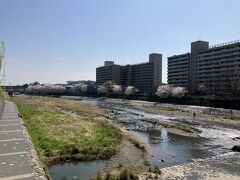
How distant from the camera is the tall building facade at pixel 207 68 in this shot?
11962cm

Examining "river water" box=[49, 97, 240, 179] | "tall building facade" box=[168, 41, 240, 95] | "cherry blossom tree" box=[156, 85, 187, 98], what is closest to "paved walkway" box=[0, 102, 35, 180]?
"river water" box=[49, 97, 240, 179]

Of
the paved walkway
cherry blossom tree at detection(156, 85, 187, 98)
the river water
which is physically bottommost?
the river water

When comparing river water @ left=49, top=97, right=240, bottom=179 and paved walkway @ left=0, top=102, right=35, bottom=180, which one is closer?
paved walkway @ left=0, top=102, right=35, bottom=180

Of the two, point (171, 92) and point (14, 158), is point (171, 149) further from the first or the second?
point (171, 92)

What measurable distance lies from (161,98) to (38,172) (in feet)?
342

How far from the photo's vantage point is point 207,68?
14250 centimetres

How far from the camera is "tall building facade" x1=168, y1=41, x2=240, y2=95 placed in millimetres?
119625

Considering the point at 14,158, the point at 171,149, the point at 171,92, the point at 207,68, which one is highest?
the point at 207,68

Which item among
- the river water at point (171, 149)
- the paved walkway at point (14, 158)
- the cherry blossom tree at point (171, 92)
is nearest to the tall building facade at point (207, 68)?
the cherry blossom tree at point (171, 92)

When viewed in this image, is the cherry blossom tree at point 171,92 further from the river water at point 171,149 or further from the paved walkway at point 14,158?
the paved walkway at point 14,158

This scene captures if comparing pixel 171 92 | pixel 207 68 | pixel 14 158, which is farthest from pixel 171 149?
pixel 207 68

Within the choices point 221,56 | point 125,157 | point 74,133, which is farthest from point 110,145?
point 221,56

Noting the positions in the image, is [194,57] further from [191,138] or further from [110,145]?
[110,145]

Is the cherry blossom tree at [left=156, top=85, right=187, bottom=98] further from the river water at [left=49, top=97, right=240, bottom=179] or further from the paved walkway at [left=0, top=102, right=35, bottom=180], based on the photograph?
the paved walkway at [left=0, top=102, right=35, bottom=180]
